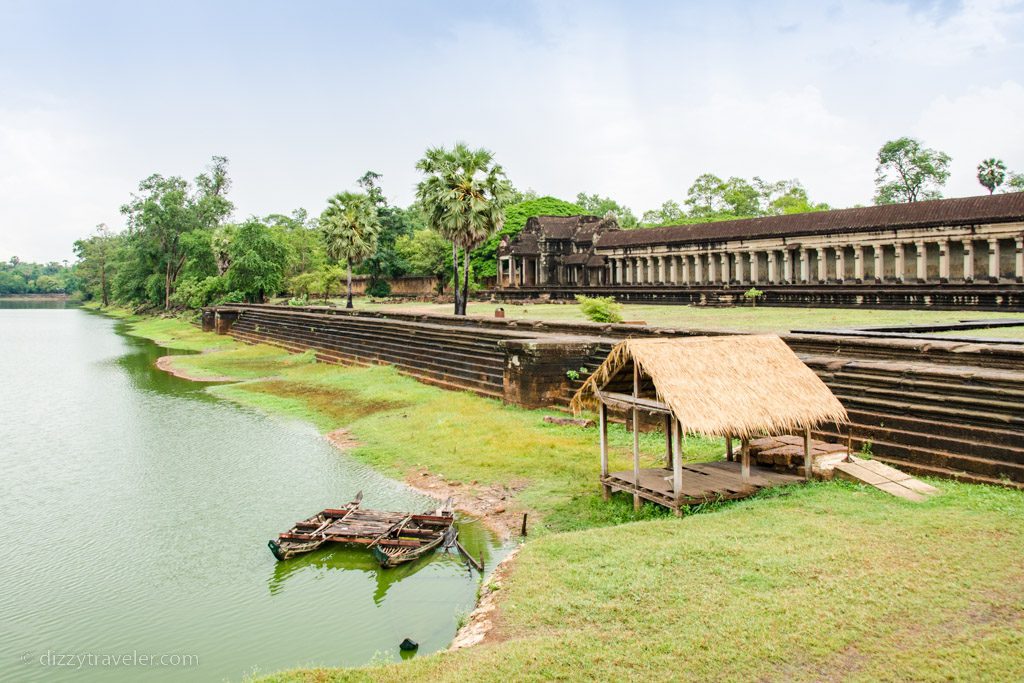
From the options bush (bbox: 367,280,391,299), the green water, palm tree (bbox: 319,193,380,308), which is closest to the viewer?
the green water

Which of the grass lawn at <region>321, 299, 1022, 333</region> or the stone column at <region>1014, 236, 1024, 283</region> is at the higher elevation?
the stone column at <region>1014, 236, 1024, 283</region>

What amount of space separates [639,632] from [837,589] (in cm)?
164

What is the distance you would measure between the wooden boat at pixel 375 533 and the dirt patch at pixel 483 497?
1.96 ft

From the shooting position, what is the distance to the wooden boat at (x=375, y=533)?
8.94 metres

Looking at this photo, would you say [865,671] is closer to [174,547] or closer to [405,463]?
[174,547]

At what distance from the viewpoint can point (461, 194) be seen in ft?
97.4

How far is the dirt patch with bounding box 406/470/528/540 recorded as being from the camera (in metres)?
9.88

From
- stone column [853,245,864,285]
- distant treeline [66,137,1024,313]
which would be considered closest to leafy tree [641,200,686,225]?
distant treeline [66,137,1024,313]

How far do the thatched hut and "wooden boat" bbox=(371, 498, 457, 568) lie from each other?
2.26 m

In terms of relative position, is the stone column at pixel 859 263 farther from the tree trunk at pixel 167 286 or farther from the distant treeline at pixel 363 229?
the tree trunk at pixel 167 286

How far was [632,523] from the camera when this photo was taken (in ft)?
27.0

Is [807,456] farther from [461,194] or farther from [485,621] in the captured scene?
[461,194]

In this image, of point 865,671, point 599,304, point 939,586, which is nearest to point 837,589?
point 939,586

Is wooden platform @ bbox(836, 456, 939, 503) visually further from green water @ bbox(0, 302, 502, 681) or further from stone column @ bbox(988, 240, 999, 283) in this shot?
stone column @ bbox(988, 240, 999, 283)
